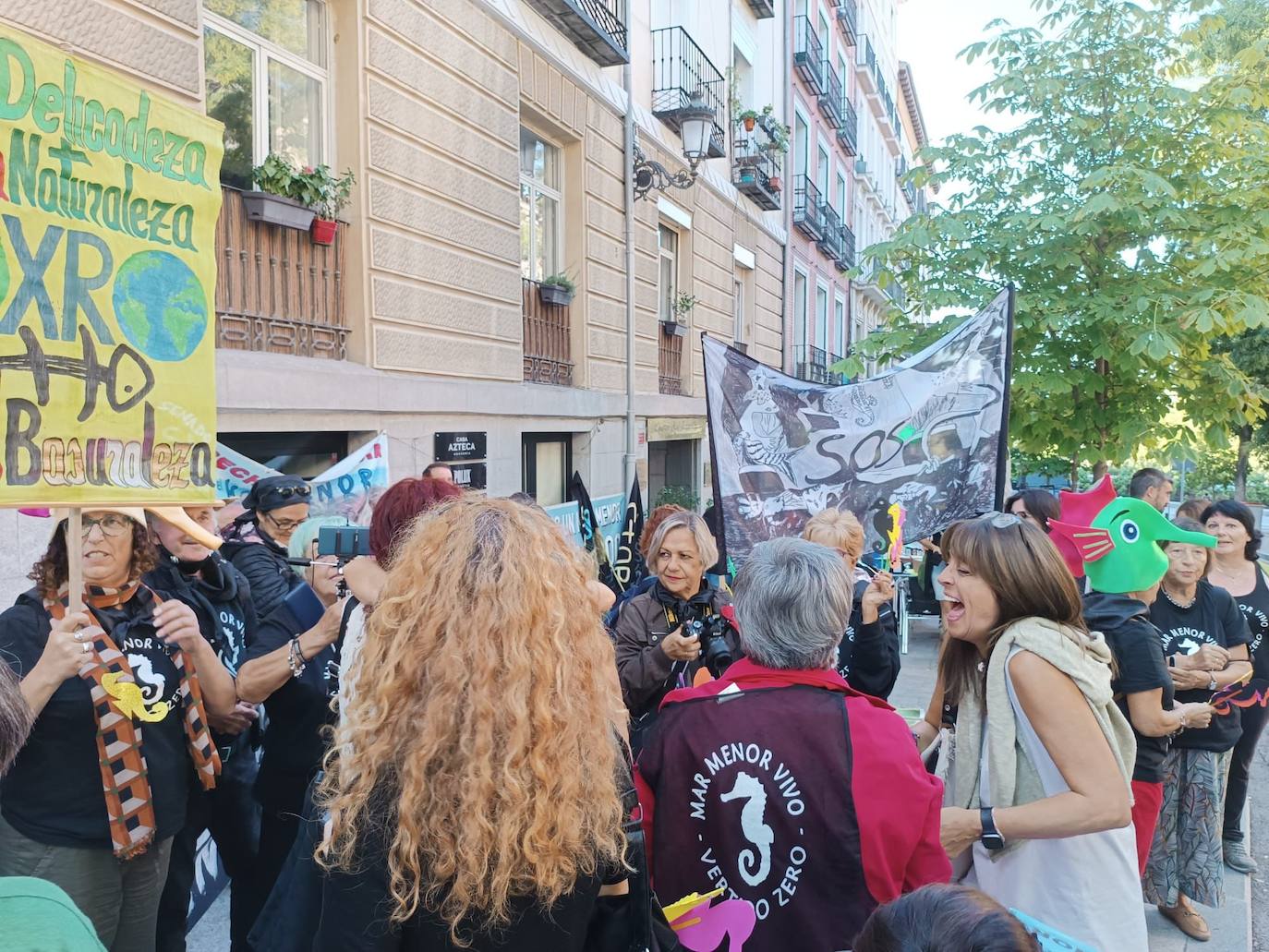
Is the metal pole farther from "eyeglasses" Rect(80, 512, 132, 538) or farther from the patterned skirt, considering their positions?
"eyeglasses" Rect(80, 512, 132, 538)

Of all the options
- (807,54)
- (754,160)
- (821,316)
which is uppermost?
(807,54)

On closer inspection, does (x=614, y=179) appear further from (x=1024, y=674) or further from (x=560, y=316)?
(x=1024, y=674)

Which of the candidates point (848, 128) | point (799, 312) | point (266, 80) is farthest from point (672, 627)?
point (848, 128)

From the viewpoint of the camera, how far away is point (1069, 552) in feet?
11.4

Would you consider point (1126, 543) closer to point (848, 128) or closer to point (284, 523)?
point (284, 523)

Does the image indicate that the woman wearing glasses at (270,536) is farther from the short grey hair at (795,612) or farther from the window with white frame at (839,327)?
the window with white frame at (839,327)

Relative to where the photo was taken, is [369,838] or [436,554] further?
[436,554]

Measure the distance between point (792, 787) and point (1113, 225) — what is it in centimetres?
817

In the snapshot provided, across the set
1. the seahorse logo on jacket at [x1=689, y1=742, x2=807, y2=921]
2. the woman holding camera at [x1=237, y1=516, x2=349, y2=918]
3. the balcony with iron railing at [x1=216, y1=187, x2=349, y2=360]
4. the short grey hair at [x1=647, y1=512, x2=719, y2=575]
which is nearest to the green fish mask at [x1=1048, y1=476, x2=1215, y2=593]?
the short grey hair at [x1=647, y1=512, x2=719, y2=575]

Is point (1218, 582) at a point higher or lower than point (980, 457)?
lower

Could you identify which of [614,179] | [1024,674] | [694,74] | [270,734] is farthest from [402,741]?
[694,74]

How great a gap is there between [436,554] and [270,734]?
1.74 metres

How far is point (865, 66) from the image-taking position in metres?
27.0

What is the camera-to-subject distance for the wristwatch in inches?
86.4
